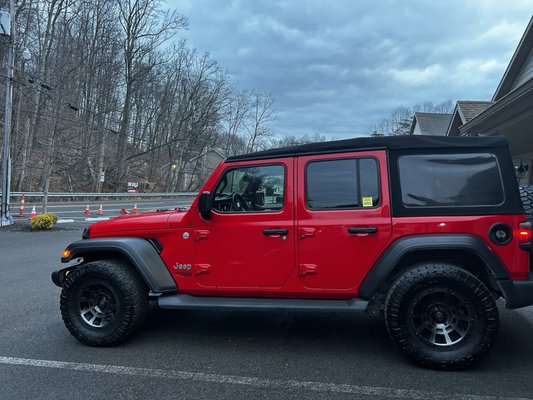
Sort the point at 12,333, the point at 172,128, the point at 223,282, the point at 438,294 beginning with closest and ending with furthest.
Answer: the point at 438,294 → the point at 223,282 → the point at 12,333 → the point at 172,128

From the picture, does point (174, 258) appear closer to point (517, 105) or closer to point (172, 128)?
point (517, 105)

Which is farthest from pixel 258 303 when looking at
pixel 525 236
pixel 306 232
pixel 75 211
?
pixel 75 211

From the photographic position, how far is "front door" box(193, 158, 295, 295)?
3758 millimetres

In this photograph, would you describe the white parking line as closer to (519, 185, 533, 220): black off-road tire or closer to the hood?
the hood

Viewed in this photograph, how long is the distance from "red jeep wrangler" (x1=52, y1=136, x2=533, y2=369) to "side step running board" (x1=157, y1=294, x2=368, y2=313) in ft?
0.04


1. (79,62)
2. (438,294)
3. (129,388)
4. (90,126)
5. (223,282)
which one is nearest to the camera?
(129,388)

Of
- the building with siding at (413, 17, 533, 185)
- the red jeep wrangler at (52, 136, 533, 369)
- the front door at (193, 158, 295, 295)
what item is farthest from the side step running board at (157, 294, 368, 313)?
the building with siding at (413, 17, 533, 185)

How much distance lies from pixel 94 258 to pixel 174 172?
145ft

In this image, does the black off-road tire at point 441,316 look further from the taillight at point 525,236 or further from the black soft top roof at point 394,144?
the black soft top roof at point 394,144

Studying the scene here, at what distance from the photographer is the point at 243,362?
142 inches

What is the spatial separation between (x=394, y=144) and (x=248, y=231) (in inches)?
62.4

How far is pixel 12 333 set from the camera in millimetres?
4305

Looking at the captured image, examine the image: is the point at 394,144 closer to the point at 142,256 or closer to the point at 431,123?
the point at 142,256

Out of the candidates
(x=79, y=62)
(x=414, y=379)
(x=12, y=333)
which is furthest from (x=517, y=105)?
(x=79, y=62)
